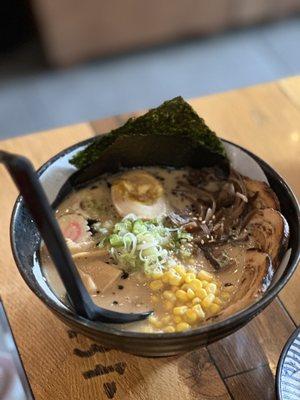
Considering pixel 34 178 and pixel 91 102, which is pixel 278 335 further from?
pixel 91 102

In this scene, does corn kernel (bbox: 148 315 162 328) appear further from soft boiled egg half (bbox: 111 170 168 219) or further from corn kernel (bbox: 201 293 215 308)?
soft boiled egg half (bbox: 111 170 168 219)

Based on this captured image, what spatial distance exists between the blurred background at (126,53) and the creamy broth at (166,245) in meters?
1.62

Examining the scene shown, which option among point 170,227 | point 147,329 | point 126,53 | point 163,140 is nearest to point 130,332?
point 147,329

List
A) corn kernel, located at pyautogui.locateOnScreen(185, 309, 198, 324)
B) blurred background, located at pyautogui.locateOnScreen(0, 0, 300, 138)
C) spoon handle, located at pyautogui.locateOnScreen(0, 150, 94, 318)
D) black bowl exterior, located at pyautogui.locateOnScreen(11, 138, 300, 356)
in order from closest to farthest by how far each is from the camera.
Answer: spoon handle, located at pyautogui.locateOnScreen(0, 150, 94, 318)
black bowl exterior, located at pyautogui.locateOnScreen(11, 138, 300, 356)
corn kernel, located at pyautogui.locateOnScreen(185, 309, 198, 324)
blurred background, located at pyautogui.locateOnScreen(0, 0, 300, 138)

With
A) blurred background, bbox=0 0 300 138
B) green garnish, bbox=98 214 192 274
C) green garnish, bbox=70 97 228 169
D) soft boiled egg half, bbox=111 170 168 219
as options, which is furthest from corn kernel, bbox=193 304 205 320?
blurred background, bbox=0 0 300 138

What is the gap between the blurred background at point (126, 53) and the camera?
2.82 metres

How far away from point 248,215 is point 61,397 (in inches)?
18.7

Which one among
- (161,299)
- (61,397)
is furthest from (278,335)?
(61,397)

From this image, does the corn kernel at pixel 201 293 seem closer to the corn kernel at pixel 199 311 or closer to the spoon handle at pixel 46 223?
the corn kernel at pixel 199 311

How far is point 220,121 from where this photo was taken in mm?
1462

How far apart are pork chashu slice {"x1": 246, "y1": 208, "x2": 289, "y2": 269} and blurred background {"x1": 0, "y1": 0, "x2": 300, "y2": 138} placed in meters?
1.77

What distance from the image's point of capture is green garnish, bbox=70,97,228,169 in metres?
1.11

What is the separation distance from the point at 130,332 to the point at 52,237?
18 centimetres

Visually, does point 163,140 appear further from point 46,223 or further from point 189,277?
point 46,223
